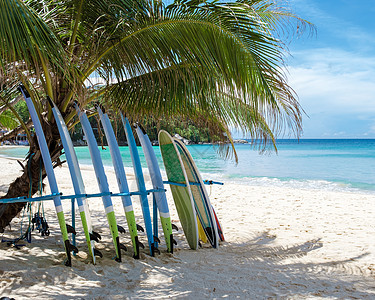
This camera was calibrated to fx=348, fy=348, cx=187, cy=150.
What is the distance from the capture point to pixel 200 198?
438 cm

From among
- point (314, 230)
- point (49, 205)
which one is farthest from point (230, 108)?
point (49, 205)

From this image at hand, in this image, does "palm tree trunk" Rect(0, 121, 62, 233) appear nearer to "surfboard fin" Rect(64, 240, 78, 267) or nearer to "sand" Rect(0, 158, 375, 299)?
"sand" Rect(0, 158, 375, 299)

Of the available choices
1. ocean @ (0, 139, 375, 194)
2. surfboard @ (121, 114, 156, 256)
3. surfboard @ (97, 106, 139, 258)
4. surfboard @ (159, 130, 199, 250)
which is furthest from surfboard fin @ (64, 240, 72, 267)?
ocean @ (0, 139, 375, 194)

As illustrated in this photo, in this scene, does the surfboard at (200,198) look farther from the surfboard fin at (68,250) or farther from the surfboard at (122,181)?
the surfboard fin at (68,250)

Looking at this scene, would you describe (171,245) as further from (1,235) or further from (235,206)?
(235,206)

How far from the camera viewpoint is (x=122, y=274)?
3.15 meters

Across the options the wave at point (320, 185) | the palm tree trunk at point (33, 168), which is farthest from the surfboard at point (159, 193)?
the wave at point (320, 185)

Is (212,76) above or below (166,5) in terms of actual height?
below

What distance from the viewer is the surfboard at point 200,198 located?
4.20 meters

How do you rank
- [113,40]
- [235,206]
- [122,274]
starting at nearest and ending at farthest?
[122,274] < [113,40] < [235,206]

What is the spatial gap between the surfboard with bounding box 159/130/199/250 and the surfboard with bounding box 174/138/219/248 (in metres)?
0.16

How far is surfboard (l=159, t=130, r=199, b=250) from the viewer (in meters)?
4.05

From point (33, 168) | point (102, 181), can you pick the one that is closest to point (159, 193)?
point (102, 181)

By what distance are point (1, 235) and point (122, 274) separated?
2.00 m
